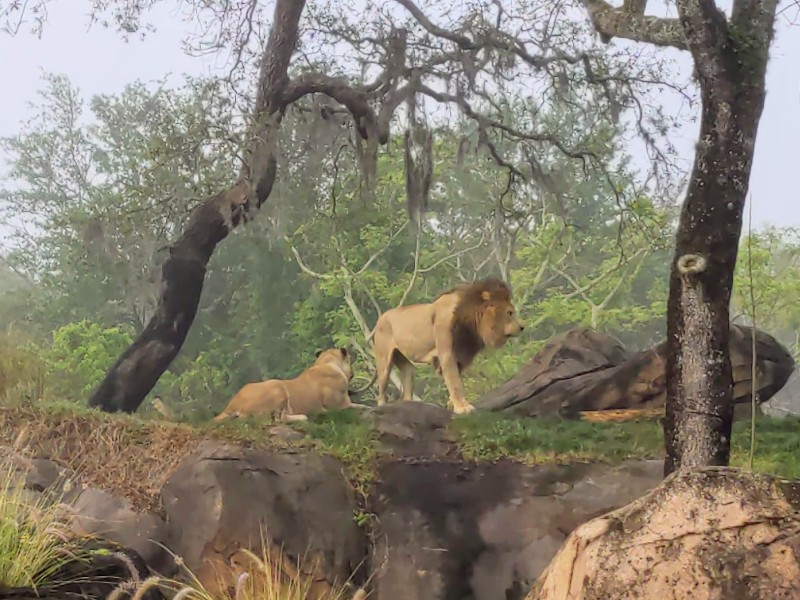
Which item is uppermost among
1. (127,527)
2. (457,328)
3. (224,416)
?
(457,328)

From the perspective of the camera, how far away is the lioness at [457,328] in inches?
218

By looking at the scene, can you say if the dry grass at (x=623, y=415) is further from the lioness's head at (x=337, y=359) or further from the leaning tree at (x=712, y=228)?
the leaning tree at (x=712, y=228)

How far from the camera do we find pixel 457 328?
5.61 metres

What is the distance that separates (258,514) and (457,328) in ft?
7.01

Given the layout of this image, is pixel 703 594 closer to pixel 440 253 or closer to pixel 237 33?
pixel 237 33

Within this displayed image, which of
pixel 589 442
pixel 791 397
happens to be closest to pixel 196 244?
pixel 589 442

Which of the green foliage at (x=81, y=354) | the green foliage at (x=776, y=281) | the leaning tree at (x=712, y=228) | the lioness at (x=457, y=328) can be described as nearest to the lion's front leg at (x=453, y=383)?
the lioness at (x=457, y=328)

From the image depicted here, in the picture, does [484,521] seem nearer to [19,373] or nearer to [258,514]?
[258,514]

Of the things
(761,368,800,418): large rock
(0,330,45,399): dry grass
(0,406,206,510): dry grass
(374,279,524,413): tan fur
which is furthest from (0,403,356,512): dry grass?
(761,368,800,418): large rock

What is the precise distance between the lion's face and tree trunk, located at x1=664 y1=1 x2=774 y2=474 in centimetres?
217

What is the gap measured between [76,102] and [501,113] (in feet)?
21.5

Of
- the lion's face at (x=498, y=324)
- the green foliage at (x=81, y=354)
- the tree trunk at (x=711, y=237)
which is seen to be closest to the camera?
the tree trunk at (x=711, y=237)

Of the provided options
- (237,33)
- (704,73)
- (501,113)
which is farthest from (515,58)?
(704,73)

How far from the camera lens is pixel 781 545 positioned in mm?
1465
